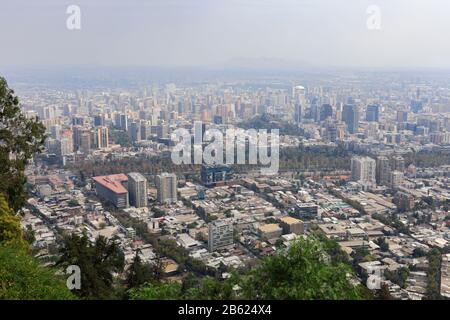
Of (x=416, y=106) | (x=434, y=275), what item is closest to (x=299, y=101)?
(x=416, y=106)

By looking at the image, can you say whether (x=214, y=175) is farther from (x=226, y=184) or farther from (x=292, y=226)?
(x=292, y=226)

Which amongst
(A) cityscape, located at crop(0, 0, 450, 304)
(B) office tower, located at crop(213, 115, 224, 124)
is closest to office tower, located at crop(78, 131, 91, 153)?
(A) cityscape, located at crop(0, 0, 450, 304)

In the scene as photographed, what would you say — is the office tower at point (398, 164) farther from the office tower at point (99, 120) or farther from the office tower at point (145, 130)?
the office tower at point (99, 120)

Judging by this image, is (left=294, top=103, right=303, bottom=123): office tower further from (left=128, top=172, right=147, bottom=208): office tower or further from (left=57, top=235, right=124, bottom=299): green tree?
(left=57, top=235, right=124, bottom=299): green tree

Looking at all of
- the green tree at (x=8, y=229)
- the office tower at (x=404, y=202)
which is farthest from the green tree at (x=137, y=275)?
the office tower at (x=404, y=202)

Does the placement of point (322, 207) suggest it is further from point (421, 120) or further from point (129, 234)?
point (421, 120)
